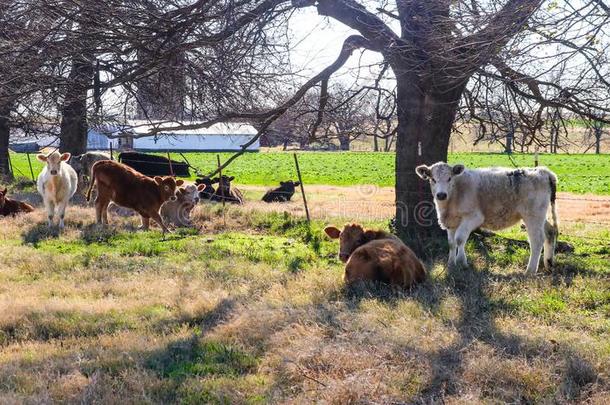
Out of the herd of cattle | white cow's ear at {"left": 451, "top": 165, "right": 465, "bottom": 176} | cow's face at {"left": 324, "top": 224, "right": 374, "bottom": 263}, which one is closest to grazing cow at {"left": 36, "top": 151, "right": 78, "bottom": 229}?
the herd of cattle

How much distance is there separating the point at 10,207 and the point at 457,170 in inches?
486

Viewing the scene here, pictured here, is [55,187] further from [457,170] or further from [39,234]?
[457,170]

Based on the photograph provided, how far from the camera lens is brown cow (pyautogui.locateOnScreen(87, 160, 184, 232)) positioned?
16469 millimetres

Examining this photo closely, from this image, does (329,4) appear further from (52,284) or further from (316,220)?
(52,284)

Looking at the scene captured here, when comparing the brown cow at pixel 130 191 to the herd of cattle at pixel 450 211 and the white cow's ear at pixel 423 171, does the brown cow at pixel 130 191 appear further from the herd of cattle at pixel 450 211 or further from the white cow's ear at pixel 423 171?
the white cow's ear at pixel 423 171

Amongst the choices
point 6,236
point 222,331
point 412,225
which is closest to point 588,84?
point 412,225

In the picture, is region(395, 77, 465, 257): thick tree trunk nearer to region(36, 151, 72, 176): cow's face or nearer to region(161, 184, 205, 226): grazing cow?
region(161, 184, 205, 226): grazing cow

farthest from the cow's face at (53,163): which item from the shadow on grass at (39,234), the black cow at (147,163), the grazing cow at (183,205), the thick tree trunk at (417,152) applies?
the black cow at (147,163)

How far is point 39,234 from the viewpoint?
14.6m

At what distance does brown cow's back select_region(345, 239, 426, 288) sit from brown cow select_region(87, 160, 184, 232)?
8.22 metres

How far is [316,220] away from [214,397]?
10617 millimetres

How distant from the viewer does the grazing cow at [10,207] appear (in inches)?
716

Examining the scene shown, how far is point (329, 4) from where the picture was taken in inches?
484

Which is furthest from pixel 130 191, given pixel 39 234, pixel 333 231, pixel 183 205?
pixel 333 231
